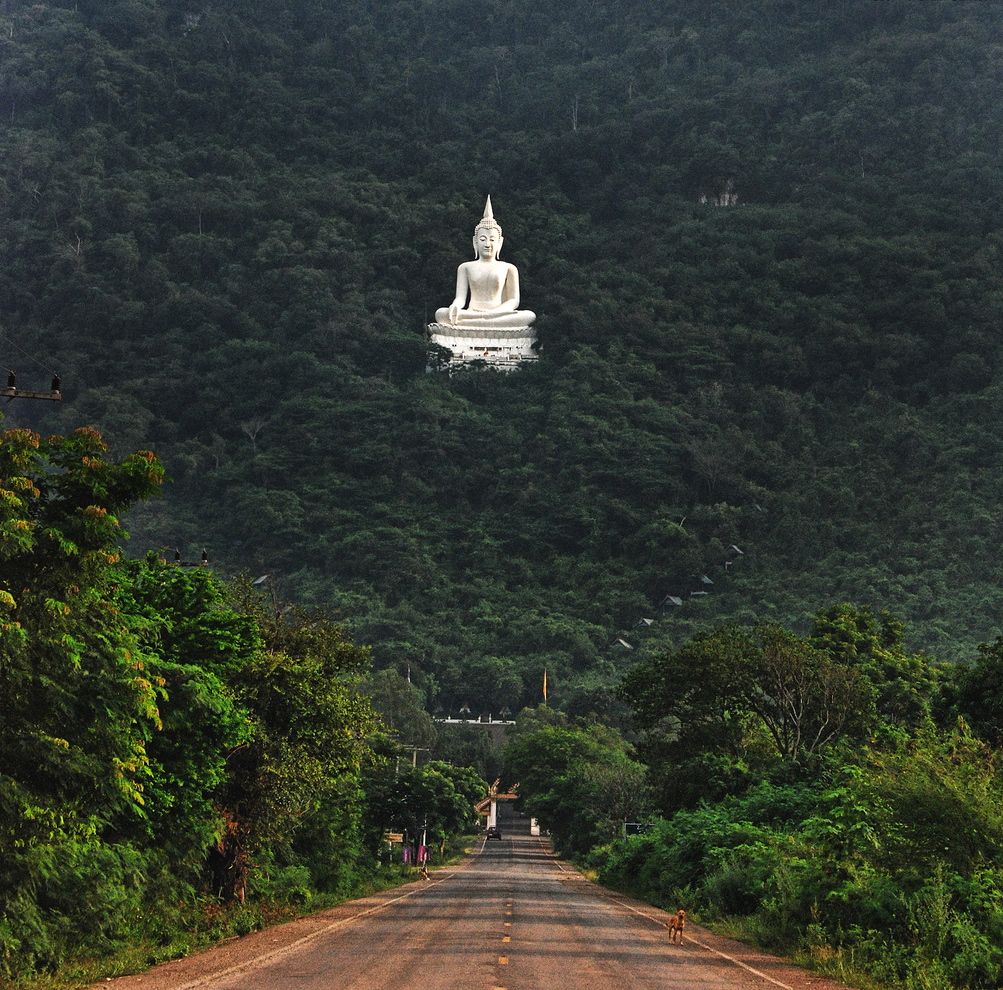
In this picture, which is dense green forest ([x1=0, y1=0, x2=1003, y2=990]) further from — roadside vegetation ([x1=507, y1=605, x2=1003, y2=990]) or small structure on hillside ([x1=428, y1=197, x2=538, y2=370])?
small structure on hillside ([x1=428, y1=197, x2=538, y2=370])

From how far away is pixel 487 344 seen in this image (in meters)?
189

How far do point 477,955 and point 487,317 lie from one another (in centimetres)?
15564

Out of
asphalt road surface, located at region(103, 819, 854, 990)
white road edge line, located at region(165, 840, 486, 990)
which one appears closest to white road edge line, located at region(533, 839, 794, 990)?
asphalt road surface, located at region(103, 819, 854, 990)

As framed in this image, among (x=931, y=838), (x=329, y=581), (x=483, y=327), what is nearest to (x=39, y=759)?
(x=931, y=838)

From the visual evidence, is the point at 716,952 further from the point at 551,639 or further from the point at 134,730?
the point at 551,639

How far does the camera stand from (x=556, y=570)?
171625 mm

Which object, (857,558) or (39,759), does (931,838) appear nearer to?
(39,759)

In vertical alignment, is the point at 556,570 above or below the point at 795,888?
below

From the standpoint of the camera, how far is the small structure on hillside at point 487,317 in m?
182

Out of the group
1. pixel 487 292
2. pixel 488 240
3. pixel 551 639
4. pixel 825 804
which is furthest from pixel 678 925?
pixel 487 292

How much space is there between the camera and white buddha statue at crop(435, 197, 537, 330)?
18175 centimetres

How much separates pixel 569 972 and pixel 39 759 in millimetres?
8813

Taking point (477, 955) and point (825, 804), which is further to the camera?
point (825, 804)

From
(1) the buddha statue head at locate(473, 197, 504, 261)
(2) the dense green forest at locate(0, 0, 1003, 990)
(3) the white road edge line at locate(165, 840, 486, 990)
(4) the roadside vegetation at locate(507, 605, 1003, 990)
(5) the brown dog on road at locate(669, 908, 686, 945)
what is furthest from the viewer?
(1) the buddha statue head at locate(473, 197, 504, 261)
